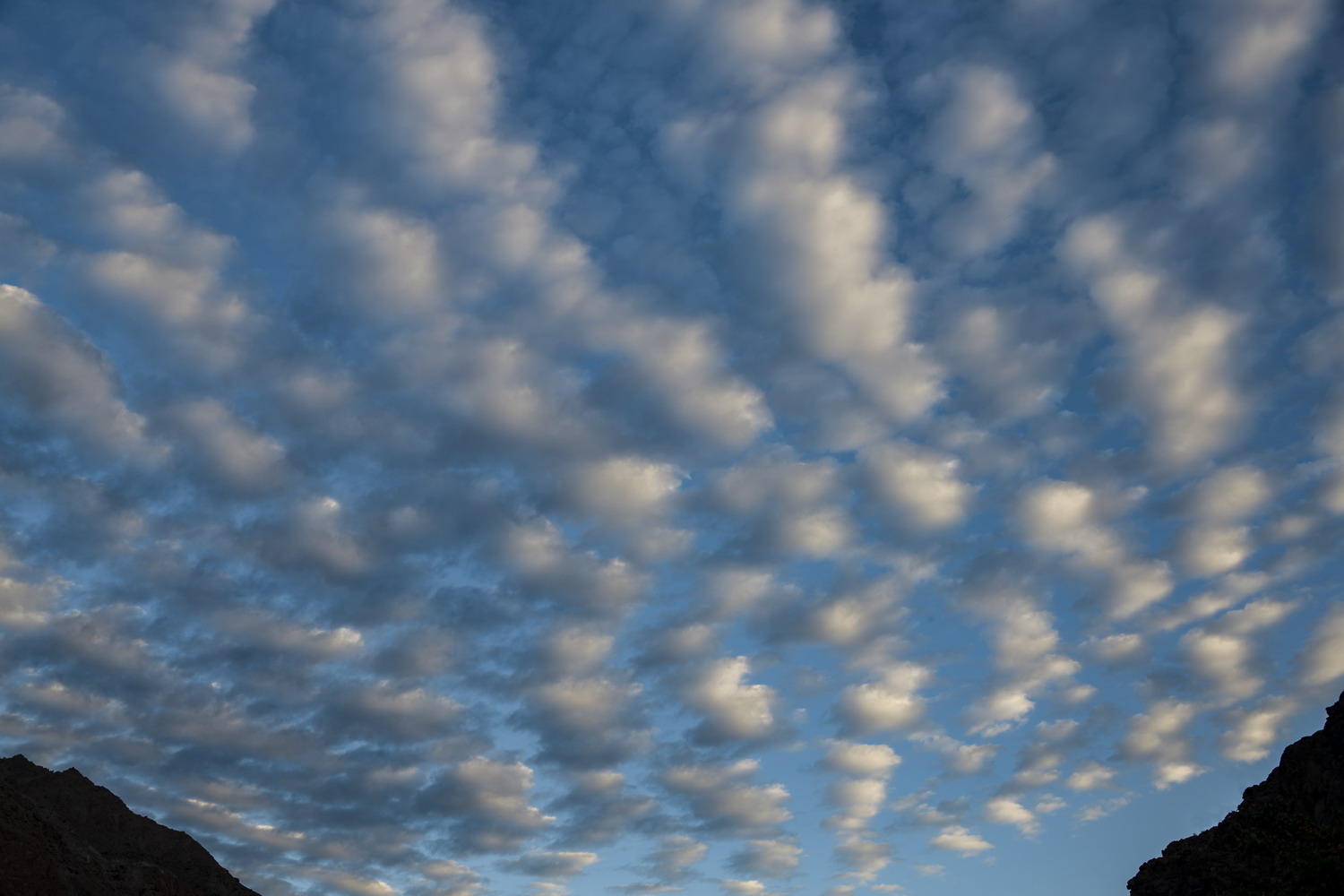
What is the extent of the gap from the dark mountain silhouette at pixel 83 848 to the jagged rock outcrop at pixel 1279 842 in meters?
88.4

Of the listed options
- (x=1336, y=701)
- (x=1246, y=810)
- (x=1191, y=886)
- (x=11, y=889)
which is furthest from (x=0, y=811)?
(x=1336, y=701)

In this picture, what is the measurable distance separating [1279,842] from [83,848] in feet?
340

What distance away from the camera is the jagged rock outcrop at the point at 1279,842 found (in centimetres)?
5306

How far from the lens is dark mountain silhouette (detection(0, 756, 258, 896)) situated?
8044 cm

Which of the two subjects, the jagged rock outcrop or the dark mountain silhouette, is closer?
the jagged rock outcrop

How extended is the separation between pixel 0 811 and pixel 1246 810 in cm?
9931

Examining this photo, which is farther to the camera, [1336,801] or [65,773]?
[65,773]

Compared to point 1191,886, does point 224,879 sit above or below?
above

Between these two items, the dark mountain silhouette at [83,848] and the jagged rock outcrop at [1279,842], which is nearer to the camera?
the jagged rock outcrop at [1279,842]

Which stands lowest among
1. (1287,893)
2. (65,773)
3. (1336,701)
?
(1287,893)

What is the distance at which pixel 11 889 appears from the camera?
253 ft

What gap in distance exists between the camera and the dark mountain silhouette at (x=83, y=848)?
80438 millimetres

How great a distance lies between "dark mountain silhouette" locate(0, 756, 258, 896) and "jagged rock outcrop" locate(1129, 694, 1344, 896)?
88.4 metres

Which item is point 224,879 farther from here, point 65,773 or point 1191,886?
point 1191,886
